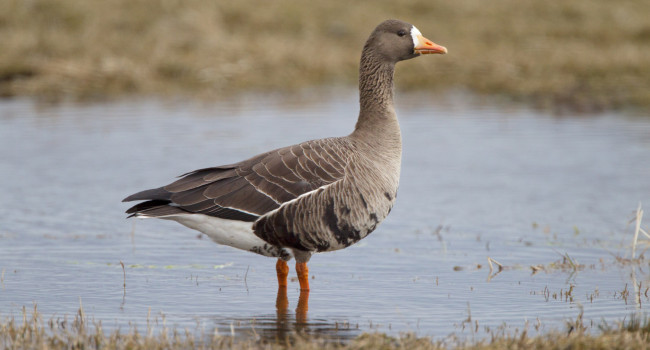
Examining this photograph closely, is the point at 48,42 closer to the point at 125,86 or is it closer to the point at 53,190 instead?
the point at 125,86

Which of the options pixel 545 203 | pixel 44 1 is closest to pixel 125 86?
pixel 44 1

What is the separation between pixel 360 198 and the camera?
7414 millimetres

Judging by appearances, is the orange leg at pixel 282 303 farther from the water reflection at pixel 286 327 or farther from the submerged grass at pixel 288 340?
the submerged grass at pixel 288 340

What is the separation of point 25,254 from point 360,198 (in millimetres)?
3932

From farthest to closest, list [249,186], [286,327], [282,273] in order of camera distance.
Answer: [282,273], [249,186], [286,327]

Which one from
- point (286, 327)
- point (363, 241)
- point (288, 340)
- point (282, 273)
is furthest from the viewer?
point (363, 241)

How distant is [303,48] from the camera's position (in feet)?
79.0

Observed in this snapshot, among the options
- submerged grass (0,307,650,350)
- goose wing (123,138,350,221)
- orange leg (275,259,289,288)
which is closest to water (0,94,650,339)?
orange leg (275,259,289,288)

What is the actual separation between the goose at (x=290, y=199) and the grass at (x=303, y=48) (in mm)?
12981

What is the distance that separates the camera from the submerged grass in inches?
225

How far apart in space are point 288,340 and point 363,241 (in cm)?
424

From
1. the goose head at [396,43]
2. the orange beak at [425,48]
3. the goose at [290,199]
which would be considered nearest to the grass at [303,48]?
the orange beak at [425,48]

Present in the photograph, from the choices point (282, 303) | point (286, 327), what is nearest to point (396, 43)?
point (282, 303)

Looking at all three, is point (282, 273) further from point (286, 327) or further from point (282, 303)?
point (286, 327)
